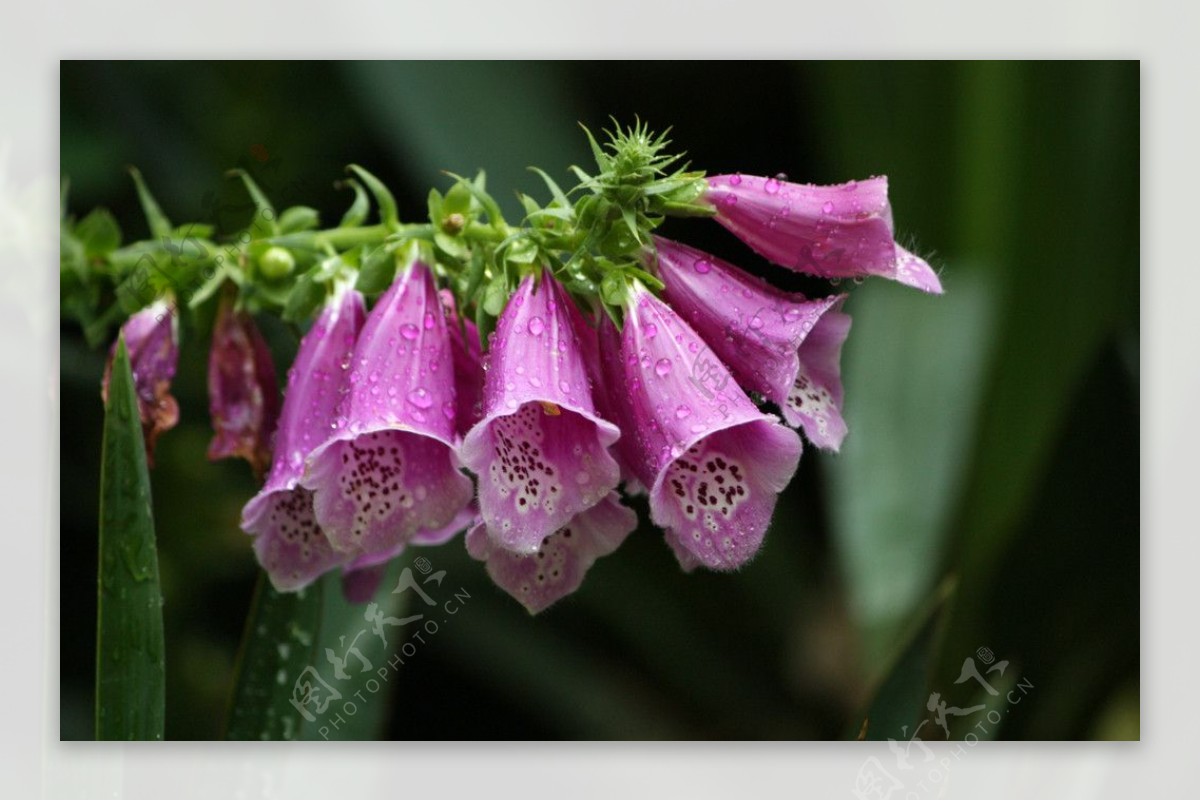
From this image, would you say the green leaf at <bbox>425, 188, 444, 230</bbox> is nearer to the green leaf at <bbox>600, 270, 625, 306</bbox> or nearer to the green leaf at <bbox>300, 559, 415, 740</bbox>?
the green leaf at <bbox>600, 270, 625, 306</bbox>

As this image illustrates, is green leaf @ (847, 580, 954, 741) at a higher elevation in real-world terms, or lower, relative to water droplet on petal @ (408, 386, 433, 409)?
lower

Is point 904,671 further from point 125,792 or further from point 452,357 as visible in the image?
point 125,792

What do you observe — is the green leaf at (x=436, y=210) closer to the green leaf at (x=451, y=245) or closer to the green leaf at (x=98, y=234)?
the green leaf at (x=451, y=245)

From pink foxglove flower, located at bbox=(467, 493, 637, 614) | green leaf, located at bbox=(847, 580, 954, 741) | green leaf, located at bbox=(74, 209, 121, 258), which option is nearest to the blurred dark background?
green leaf, located at bbox=(847, 580, 954, 741)

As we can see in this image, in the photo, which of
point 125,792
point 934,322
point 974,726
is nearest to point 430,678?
point 125,792
